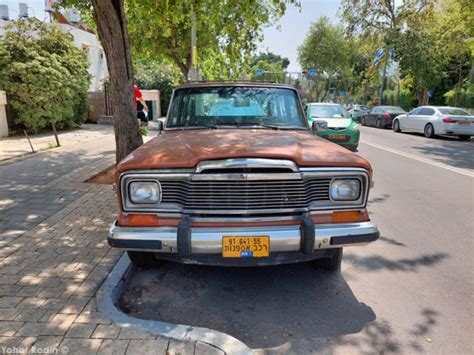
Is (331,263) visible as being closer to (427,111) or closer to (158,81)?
(427,111)

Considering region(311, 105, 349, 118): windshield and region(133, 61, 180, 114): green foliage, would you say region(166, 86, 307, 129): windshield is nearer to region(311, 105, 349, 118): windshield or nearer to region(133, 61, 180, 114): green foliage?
region(311, 105, 349, 118): windshield

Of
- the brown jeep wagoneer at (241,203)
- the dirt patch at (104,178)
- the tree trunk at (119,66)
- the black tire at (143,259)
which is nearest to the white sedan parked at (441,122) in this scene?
the tree trunk at (119,66)

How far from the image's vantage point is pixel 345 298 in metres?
3.54

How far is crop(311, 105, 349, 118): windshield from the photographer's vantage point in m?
12.6

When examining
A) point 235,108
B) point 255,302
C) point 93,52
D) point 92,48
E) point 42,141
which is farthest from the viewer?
point 93,52

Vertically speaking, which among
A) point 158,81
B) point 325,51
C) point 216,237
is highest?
point 325,51

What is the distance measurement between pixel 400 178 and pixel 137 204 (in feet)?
23.0

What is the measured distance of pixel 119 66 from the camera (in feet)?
22.5

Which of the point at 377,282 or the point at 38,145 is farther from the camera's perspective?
the point at 38,145

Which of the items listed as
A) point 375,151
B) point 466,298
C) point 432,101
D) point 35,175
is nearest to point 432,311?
point 466,298

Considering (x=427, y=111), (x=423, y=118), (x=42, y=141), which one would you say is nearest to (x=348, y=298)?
(x=42, y=141)

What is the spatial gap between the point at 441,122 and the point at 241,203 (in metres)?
15.9

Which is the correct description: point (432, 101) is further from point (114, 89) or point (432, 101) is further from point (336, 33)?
point (114, 89)

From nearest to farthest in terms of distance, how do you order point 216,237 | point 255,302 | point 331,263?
point 216,237
point 255,302
point 331,263
